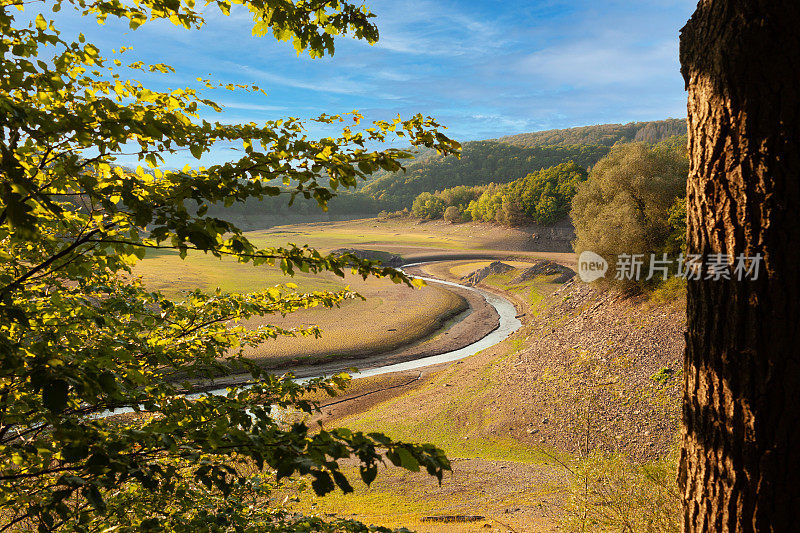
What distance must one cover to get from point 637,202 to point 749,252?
24.9 meters

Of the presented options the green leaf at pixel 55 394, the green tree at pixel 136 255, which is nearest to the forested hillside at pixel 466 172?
the green tree at pixel 136 255

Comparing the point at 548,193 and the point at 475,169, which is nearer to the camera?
the point at 548,193

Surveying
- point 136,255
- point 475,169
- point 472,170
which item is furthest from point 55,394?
point 475,169

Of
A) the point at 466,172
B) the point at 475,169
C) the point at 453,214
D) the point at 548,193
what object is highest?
the point at 475,169

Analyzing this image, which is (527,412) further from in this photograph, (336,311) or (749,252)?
(336,311)

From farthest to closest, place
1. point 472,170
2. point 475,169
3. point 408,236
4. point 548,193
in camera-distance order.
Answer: point 475,169
point 472,170
point 408,236
point 548,193

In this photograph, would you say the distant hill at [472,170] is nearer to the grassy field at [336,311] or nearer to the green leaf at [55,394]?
the grassy field at [336,311]

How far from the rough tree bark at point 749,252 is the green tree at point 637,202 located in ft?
76.2

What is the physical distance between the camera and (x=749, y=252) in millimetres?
2367

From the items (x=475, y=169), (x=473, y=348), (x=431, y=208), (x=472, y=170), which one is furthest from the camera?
(x=475, y=169)

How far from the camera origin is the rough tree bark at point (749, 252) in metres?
2.24

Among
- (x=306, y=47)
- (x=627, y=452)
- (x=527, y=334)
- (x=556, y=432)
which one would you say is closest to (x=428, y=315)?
(x=527, y=334)

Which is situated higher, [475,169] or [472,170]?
[475,169]

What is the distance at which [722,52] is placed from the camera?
7.61ft
